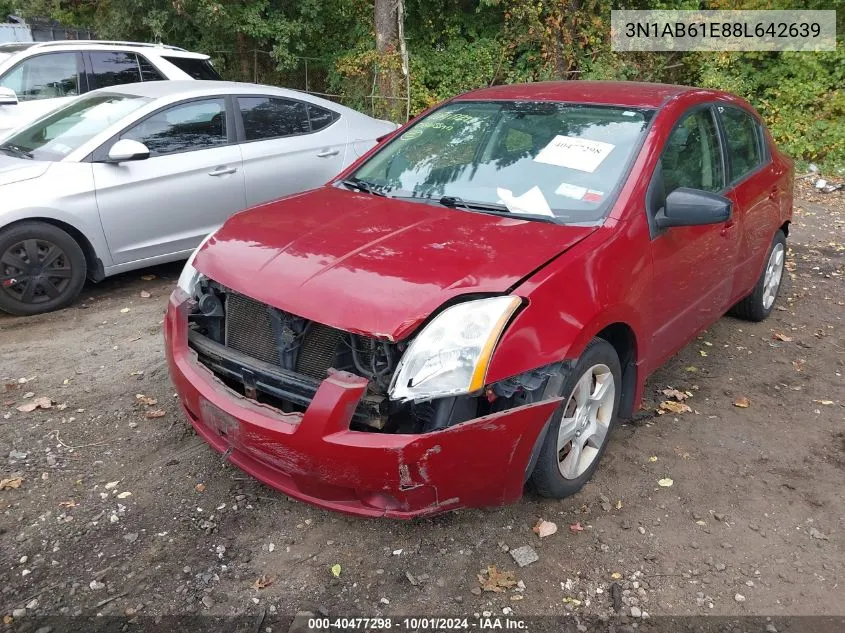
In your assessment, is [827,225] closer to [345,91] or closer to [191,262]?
[191,262]

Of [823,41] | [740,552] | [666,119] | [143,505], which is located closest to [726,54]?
[823,41]

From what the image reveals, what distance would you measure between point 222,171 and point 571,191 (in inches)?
133

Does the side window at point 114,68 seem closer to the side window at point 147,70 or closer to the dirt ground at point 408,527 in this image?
the side window at point 147,70

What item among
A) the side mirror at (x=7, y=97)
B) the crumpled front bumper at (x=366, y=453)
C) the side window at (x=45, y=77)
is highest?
the side window at (x=45, y=77)

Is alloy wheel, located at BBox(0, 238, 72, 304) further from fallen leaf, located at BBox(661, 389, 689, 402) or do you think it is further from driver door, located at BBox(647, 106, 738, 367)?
fallen leaf, located at BBox(661, 389, 689, 402)

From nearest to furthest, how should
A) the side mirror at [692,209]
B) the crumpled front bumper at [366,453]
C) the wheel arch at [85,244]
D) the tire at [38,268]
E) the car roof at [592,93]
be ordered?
the crumpled front bumper at [366,453] < the side mirror at [692,209] < the car roof at [592,93] < the tire at [38,268] < the wheel arch at [85,244]

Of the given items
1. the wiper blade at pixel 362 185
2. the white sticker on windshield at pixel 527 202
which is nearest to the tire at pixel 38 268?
the wiper blade at pixel 362 185

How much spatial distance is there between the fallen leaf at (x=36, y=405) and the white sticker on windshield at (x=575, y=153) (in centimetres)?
290

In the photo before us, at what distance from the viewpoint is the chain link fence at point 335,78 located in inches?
453

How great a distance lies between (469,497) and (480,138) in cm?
198

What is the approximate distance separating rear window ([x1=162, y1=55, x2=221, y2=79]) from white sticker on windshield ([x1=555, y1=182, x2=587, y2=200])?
6.91 metres

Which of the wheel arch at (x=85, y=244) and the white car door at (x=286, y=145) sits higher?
the white car door at (x=286, y=145)

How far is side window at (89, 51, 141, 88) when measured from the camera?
8109 millimetres

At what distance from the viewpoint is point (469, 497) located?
2.61m
